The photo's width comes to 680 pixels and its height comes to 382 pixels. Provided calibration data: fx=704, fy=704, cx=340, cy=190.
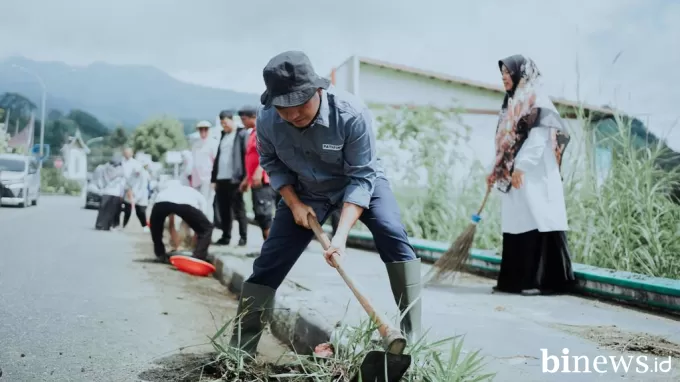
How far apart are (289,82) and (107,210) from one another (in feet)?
35.9

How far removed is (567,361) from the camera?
10.9 ft

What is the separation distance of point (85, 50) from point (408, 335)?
19.0 feet

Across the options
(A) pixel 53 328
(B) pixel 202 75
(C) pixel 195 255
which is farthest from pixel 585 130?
(B) pixel 202 75

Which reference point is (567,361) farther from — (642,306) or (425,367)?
(642,306)

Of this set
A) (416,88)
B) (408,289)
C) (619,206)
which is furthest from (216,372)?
(416,88)

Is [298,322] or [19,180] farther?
[19,180]

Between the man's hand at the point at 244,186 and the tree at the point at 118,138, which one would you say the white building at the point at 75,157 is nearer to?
the tree at the point at 118,138

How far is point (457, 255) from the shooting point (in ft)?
19.4

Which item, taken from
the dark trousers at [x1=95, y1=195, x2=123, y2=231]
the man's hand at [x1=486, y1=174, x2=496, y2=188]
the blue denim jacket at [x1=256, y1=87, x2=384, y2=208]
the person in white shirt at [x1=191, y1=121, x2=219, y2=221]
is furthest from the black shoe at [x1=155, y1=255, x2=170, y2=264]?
the dark trousers at [x1=95, y1=195, x2=123, y2=231]

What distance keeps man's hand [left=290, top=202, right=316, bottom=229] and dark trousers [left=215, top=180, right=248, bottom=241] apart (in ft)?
18.8

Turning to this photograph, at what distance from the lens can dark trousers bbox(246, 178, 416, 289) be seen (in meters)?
3.32

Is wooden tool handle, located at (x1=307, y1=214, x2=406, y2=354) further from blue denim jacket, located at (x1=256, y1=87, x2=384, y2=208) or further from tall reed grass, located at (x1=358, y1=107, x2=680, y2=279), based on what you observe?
tall reed grass, located at (x1=358, y1=107, x2=680, y2=279)

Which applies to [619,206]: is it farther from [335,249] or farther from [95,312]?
[95,312]

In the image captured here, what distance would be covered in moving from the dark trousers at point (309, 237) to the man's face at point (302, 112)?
0.52 metres
